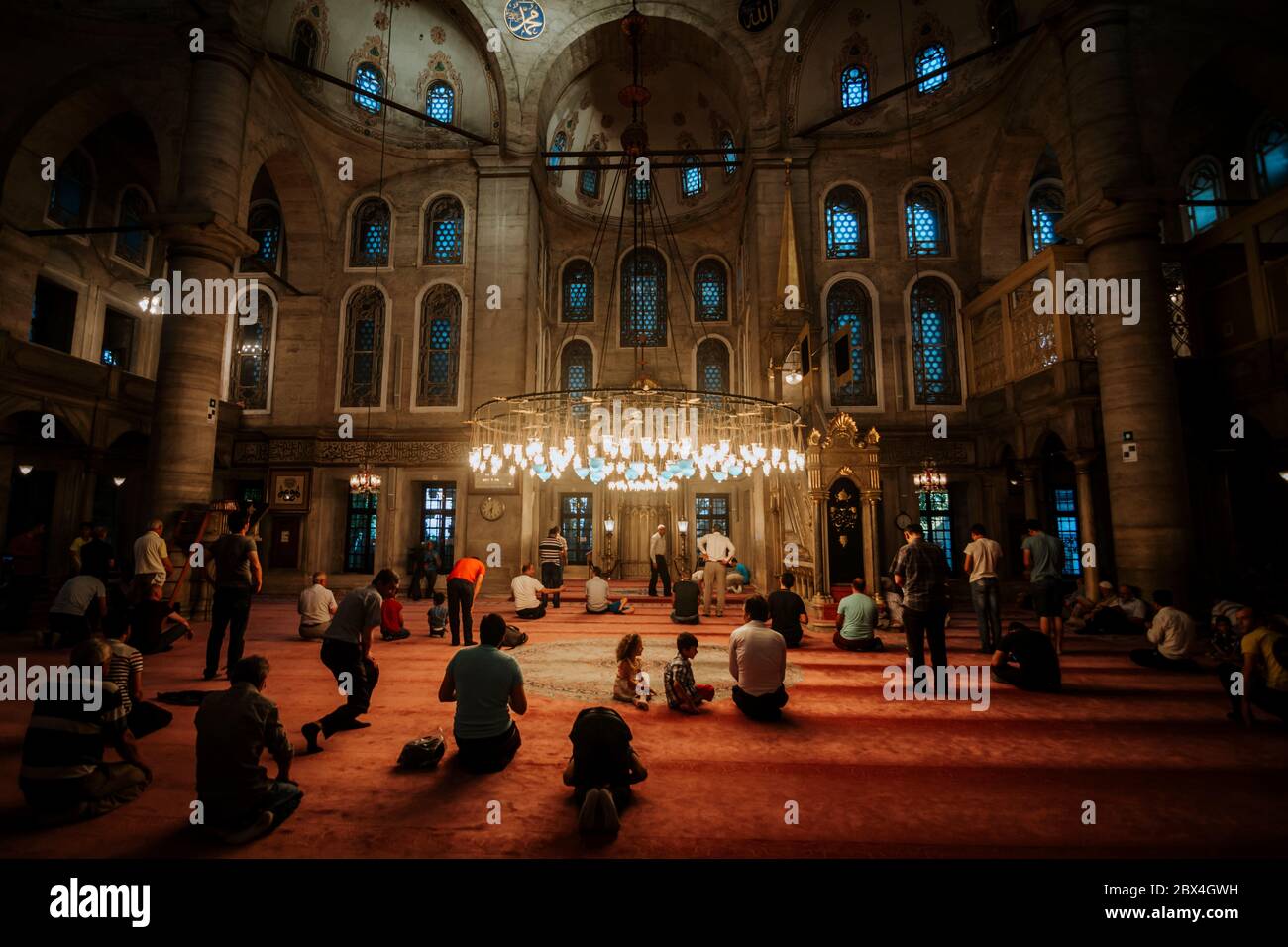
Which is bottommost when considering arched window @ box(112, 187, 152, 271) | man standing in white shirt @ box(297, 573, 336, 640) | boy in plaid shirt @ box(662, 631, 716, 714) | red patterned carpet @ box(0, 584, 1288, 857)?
red patterned carpet @ box(0, 584, 1288, 857)

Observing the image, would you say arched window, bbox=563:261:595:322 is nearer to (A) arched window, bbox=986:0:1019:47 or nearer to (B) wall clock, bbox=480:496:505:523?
(B) wall clock, bbox=480:496:505:523

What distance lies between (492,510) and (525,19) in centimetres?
1236

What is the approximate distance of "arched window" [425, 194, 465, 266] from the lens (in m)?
14.4

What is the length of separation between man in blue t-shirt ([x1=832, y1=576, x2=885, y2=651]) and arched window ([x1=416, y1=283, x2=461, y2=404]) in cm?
1054

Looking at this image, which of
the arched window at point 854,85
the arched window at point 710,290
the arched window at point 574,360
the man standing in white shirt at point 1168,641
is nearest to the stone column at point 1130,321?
the man standing in white shirt at point 1168,641

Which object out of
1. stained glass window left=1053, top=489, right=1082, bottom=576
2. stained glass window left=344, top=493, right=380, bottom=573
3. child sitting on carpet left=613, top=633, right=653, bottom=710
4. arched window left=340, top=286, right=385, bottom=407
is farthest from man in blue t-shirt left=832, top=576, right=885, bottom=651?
arched window left=340, top=286, right=385, bottom=407

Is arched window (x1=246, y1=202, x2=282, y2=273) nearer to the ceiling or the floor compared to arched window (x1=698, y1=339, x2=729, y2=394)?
nearer to the ceiling

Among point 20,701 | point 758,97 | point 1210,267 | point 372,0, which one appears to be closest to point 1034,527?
point 1210,267

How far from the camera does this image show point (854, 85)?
46.9ft

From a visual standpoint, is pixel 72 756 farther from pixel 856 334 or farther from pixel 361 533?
pixel 856 334

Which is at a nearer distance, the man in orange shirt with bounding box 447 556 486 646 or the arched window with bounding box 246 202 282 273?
the man in orange shirt with bounding box 447 556 486 646

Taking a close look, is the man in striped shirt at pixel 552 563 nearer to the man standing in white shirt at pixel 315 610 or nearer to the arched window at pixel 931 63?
the man standing in white shirt at pixel 315 610

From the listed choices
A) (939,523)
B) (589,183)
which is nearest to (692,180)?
(589,183)

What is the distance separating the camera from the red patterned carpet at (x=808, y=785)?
2.72 metres
